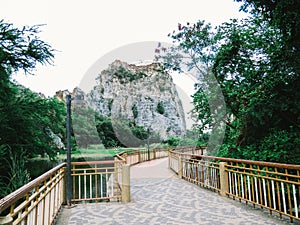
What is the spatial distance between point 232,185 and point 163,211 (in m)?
1.73

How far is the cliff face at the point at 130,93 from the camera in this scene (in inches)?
881

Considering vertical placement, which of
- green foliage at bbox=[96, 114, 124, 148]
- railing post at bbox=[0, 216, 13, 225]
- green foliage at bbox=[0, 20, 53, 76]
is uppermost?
→ green foliage at bbox=[0, 20, 53, 76]

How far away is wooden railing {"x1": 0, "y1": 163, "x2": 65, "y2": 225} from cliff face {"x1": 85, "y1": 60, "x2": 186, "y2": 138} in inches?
574

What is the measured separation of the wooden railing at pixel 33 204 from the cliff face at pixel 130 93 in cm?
1457

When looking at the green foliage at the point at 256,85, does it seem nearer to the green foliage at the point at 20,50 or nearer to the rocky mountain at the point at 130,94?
the green foliage at the point at 20,50

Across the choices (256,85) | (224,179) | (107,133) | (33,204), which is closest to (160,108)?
(107,133)

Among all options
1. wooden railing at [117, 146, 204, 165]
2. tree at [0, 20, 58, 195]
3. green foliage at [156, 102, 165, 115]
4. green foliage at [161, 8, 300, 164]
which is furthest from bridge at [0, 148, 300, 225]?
green foliage at [156, 102, 165, 115]

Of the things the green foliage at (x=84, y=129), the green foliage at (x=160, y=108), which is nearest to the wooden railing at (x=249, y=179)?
the green foliage at (x=84, y=129)

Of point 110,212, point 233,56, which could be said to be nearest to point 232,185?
point 110,212

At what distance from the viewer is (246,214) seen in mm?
3982

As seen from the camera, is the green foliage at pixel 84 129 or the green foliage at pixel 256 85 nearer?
the green foliage at pixel 256 85

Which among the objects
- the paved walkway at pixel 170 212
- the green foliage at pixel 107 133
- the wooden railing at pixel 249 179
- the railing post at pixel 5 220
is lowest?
the paved walkway at pixel 170 212

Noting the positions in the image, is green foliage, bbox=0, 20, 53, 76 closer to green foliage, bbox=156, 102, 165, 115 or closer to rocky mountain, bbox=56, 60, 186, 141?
rocky mountain, bbox=56, 60, 186, 141

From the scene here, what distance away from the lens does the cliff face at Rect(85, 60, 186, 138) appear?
22375mm
